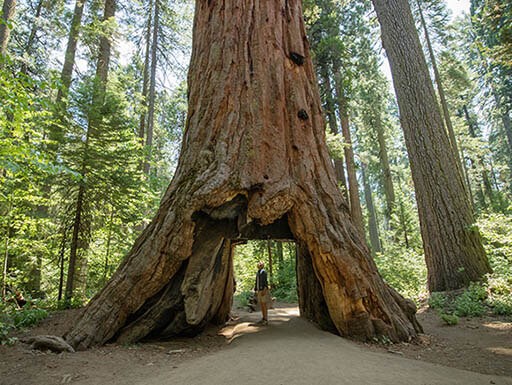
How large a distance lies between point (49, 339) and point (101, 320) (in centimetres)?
67

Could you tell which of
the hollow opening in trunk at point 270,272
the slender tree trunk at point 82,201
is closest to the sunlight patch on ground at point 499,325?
the hollow opening in trunk at point 270,272

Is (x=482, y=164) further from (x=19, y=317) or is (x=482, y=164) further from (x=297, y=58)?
(x=19, y=317)

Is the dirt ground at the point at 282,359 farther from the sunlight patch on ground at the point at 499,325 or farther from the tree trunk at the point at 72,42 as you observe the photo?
the tree trunk at the point at 72,42

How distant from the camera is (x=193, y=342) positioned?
17.0 ft

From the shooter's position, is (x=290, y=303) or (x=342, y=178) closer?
(x=290, y=303)

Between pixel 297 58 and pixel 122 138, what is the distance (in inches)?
217

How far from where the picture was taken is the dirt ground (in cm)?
288

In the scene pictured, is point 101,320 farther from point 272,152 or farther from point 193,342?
point 272,152

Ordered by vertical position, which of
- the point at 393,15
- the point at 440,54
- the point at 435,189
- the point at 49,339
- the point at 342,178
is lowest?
the point at 49,339

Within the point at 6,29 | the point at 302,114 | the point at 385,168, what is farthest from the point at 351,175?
the point at 6,29

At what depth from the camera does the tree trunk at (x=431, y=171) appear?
23.6 feet

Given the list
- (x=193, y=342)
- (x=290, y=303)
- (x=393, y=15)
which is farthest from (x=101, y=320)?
(x=393, y=15)

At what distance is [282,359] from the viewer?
3309 millimetres

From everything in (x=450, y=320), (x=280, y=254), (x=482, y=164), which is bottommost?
(x=450, y=320)
